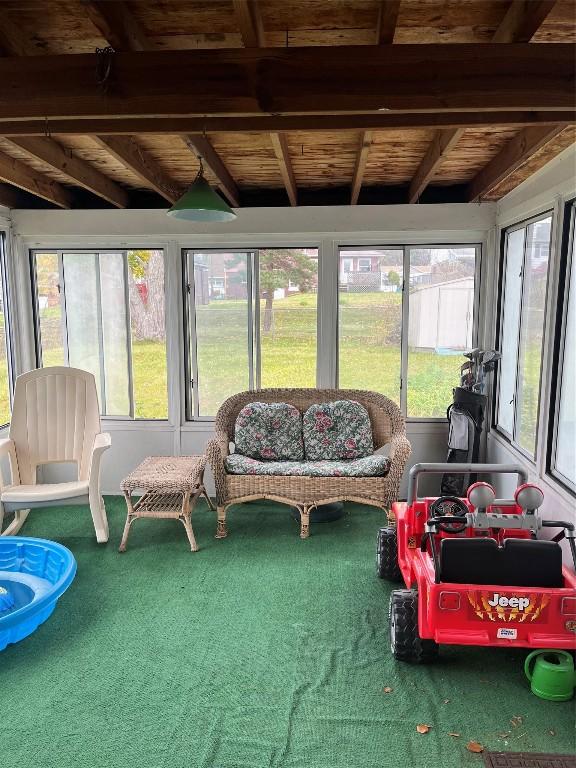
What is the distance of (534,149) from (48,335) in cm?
422

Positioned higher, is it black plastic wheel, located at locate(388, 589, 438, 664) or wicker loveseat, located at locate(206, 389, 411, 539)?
wicker loveseat, located at locate(206, 389, 411, 539)

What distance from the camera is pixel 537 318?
12.3 feet

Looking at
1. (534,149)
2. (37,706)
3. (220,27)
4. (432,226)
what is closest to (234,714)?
(37,706)

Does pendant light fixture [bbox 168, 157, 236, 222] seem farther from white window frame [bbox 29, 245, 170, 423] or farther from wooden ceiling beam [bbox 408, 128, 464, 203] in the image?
white window frame [bbox 29, 245, 170, 423]

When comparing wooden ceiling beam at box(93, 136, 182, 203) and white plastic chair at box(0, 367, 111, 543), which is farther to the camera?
white plastic chair at box(0, 367, 111, 543)

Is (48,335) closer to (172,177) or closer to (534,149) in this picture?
(172,177)

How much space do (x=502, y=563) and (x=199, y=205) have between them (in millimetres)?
2281

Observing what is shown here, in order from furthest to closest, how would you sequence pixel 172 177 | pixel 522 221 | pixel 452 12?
pixel 172 177 → pixel 522 221 → pixel 452 12

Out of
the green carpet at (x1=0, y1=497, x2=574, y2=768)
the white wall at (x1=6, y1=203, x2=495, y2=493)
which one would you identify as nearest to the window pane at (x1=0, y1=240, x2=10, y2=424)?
the white wall at (x1=6, y1=203, x2=495, y2=493)

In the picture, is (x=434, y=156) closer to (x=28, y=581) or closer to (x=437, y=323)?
(x=437, y=323)

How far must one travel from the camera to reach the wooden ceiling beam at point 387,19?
6.17 ft

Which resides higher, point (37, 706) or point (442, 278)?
point (442, 278)

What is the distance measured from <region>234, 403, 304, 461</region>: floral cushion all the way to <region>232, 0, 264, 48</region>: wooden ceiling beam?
110 inches

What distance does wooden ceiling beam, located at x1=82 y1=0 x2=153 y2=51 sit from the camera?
1963 mm
